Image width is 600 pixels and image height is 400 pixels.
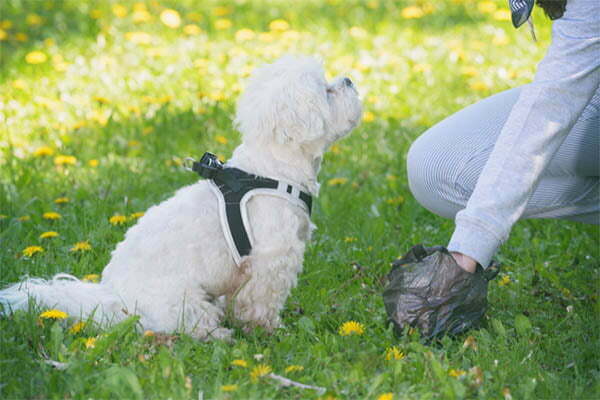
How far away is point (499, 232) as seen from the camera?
2734 millimetres

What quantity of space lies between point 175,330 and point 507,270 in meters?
1.47

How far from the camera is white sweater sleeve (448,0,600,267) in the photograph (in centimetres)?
272

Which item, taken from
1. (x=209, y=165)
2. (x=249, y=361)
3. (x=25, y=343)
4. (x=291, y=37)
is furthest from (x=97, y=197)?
(x=291, y=37)

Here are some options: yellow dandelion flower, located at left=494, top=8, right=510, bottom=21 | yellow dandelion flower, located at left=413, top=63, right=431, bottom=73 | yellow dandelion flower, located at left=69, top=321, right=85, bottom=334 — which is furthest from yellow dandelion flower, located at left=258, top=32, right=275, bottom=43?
yellow dandelion flower, located at left=69, top=321, right=85, bottom=334

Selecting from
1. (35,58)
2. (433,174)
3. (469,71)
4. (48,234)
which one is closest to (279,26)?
(469,71)

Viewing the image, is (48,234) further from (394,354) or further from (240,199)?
(394,354)

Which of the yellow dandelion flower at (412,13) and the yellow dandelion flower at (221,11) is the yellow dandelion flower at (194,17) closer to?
the yellow dandelion flower at (221,11)

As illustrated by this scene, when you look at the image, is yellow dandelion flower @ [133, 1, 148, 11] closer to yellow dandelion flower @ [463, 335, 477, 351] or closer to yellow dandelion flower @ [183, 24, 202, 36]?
yellow dandelion flower @ [183, 24, 202, 36]

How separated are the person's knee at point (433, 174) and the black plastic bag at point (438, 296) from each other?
0.45 meters

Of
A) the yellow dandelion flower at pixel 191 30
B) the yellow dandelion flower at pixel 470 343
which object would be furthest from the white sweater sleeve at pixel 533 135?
the yellow dandelion flower at pixel 191 30

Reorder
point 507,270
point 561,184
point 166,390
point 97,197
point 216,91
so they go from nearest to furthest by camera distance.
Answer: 1. point 166,390
2. point 561,184
3. point 507,270
4. point 97,197
5. point 216,91

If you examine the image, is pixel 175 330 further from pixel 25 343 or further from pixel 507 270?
pixel 507 270

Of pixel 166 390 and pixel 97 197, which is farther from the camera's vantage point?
pixel 97 197

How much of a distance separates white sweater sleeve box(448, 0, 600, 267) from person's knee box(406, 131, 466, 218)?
1.63 feet
